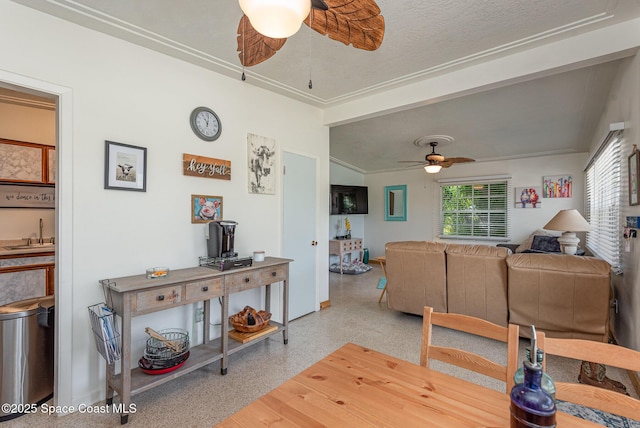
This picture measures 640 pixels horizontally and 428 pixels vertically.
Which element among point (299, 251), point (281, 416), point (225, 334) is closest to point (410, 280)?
point (299, 251)

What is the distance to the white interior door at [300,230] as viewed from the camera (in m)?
3.62

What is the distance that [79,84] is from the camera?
6.89 feet

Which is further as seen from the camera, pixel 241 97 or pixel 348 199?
pixel 348 199

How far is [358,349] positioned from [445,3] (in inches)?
86.3

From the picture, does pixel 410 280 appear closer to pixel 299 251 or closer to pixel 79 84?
pixel 299 251

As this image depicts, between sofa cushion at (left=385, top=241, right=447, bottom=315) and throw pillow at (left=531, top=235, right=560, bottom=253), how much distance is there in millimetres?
2755

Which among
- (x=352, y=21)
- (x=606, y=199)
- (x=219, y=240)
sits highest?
(x=352, y=21)

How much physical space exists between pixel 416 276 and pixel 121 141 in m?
3.17

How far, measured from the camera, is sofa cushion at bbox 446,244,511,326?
3039mm

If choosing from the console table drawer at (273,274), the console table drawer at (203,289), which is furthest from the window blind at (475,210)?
the console table drawer at (203,289)

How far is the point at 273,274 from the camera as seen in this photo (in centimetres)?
290

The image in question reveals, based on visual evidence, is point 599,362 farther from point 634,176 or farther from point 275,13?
point 634,176

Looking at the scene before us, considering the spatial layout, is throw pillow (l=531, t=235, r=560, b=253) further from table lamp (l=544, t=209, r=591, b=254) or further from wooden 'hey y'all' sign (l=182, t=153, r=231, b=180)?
wooden 'hey y'all' sign (l=182, t=153, r=231, b=180)


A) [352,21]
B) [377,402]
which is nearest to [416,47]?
[352,21]
